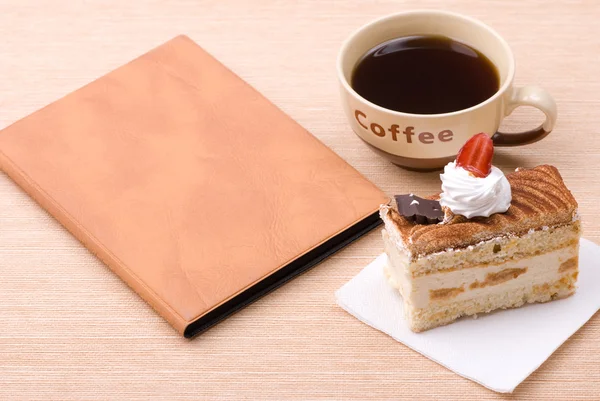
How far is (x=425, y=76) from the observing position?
5.59 ft

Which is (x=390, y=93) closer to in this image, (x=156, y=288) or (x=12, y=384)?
(x=156, y=288)

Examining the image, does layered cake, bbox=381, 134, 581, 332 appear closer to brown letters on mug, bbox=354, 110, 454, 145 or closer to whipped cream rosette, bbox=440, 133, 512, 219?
whipped cream rosette, bbox=440, 133, 512, 219

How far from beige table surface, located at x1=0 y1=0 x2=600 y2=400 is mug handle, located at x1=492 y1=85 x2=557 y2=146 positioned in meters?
0.06

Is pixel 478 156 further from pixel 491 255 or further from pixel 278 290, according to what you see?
pixel 278 290

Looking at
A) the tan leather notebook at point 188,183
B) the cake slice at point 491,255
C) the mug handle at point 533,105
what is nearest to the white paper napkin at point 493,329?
the cake slice at point 491,255

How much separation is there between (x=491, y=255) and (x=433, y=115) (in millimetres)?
263

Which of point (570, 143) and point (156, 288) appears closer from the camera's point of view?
point (156, 288)

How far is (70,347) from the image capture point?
151 centimetres

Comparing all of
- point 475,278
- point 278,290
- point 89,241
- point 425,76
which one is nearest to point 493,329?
point 475,278

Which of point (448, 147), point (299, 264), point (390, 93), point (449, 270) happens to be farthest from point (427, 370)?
point (390, 93)

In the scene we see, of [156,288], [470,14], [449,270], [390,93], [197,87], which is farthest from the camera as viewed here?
[470,14]

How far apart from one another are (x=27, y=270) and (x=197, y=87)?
1.60 feet

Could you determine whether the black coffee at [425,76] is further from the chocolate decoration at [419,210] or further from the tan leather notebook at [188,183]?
the chocolate decoration at [419,210]

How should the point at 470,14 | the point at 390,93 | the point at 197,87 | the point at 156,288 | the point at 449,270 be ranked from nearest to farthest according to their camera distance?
the point at 449,270 → the point at 156,288 → the point at 390,93 → the point at 197,87 → the point at 470,14
